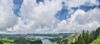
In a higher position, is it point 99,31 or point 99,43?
point 99,31

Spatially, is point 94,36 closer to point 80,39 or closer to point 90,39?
point 90,39

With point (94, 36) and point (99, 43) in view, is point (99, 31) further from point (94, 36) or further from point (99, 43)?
point (99, 43)

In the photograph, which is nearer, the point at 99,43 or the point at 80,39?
the point at 99,43

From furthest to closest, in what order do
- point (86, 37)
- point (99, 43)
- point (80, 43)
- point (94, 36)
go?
point (94, 36) < point (86, 37) < point (80, 43) < point (99, 43)

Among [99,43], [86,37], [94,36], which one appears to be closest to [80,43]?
[99,43]

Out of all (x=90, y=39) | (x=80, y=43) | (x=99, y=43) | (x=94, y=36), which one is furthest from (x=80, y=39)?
(x=94, y=36)

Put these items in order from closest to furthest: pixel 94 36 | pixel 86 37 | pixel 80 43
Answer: pixel 80 43 → pixel 86 37 → pixel 94 36

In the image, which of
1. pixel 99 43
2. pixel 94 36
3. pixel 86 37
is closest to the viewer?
pixel 99 43

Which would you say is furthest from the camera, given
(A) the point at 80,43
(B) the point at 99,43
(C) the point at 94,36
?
(C) the point at 94,36

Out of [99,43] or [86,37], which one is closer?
[99,43]
